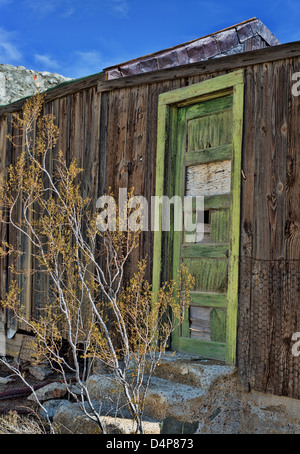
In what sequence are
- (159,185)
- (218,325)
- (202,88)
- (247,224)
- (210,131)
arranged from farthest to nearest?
(159,185) → (210,131) → (202,88) → (218,325) → (247,224)

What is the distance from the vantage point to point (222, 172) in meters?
4.81

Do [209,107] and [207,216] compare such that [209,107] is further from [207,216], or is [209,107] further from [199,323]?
[199,323]

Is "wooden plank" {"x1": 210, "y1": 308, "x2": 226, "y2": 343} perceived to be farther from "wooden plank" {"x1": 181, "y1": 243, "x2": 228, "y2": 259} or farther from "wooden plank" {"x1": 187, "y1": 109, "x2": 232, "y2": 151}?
"wooden plank" {"x1": 187, "y1": 109, "x2": 232, "y2": 151}

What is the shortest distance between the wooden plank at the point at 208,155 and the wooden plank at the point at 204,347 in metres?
1.75

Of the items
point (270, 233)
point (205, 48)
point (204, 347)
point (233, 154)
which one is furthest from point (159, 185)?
point (205, 48)

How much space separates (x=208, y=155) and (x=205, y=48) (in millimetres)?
2452

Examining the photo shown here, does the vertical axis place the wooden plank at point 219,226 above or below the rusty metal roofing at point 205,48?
below

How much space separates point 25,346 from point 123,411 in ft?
10.4

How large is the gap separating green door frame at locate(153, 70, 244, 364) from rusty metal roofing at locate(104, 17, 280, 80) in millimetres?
1059

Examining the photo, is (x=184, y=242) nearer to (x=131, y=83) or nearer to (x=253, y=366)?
(x=253, y=366)

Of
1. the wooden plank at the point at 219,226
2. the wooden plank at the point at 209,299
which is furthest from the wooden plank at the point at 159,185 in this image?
the wooden plank at the point at 219,226

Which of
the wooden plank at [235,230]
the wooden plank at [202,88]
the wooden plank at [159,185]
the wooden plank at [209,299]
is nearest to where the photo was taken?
the wooden plank at [235,230]

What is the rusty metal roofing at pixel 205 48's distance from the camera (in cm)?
602

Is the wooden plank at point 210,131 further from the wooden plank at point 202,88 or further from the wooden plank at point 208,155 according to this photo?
the wooden plank at point 202,88
